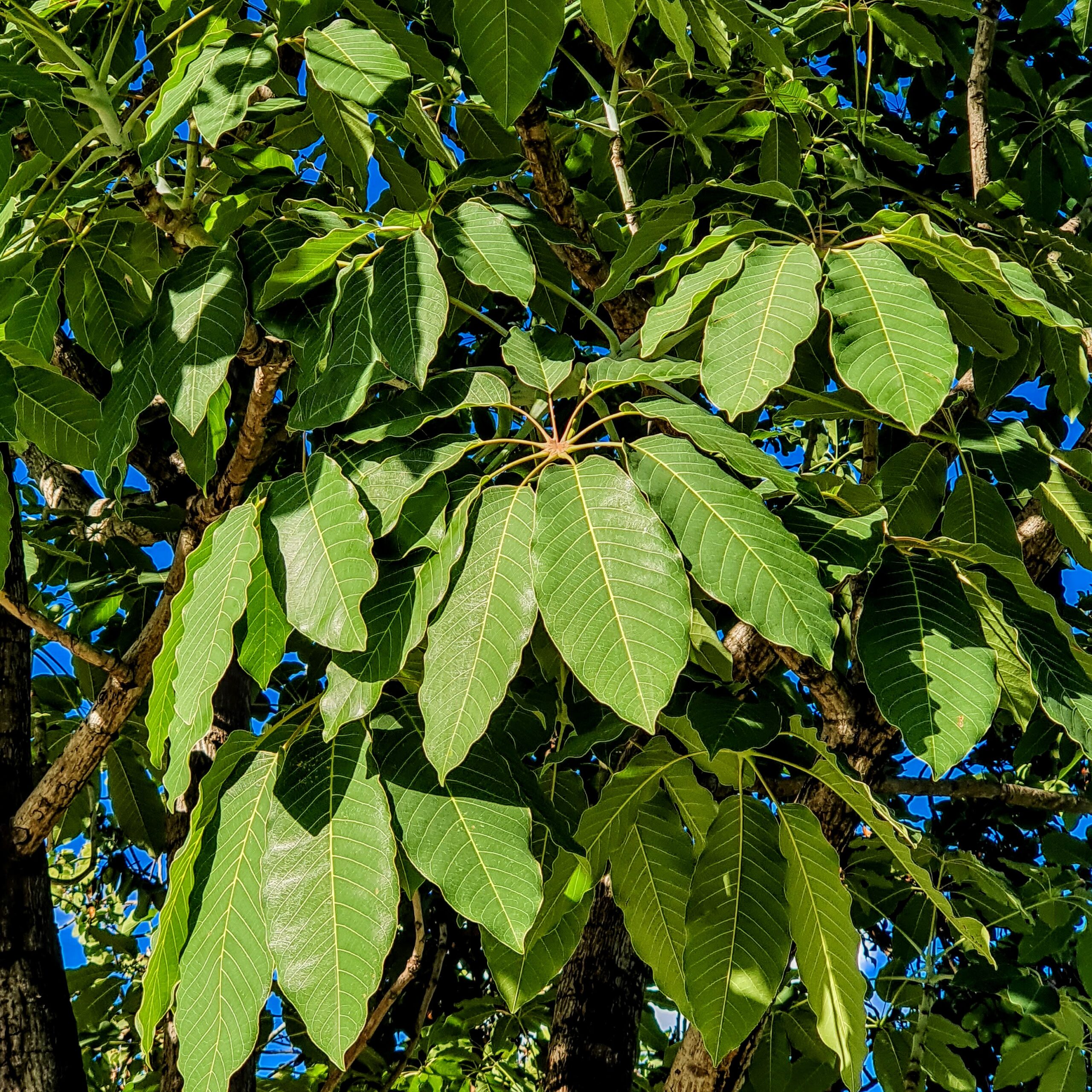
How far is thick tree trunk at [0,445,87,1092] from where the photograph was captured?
66.2 inches

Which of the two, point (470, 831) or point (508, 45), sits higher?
point (508, 45)

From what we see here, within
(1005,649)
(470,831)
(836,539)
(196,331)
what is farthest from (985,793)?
(196,331)

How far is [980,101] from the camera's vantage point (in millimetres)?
1914

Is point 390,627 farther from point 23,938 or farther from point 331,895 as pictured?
point 23,938

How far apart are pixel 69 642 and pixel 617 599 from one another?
1192mm

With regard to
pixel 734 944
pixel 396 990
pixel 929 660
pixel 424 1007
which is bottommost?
pixel 424 1007

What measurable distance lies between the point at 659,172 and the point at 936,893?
1383 mm

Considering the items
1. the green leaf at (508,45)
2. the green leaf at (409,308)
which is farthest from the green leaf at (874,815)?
the green leaf at (508,45)

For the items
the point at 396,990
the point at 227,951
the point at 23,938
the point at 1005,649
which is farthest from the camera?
the point at 23,938

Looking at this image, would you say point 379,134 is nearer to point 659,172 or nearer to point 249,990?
point 659,172

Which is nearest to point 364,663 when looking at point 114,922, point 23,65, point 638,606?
point 638,606

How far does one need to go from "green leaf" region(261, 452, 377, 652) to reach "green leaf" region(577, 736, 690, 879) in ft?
1.25

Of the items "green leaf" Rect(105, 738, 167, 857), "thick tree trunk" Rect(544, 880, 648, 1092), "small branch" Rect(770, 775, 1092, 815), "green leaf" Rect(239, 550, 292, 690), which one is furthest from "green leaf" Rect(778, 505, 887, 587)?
"green leaf" Rect(105, 738, 167, 857)

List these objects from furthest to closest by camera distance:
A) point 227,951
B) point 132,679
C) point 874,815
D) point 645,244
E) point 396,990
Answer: point 132,679 < point 396,990 < point 645,244 < point 874,815 < point 227,951
